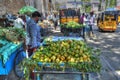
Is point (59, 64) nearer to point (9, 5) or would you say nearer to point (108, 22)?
point (9, 5)

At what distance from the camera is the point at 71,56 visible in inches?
242

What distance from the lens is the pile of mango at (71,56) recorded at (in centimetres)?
570

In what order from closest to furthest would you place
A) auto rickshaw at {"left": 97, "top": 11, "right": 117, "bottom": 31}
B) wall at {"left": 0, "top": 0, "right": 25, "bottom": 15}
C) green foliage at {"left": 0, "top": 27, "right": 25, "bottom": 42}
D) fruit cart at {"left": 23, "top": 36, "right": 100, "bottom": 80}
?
1. fruit cart at {"left": 23, "top": 36, "right": 100, "bottom": 80}
2. green foliage at {"left": 0, "top": 27, "right": 25, "bottom": 42}
3. wall at {"left": 0, "top": 0, "right": 25, "bottom": 15}
4. auto rickshaw at {"left": 97, "top": 11, "right": 117, "bottom": 31}

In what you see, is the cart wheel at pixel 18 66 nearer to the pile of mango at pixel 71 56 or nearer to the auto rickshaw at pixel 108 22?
the pile of mango at pixel 71 56

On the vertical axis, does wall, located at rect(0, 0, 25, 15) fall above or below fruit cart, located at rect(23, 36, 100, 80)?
above

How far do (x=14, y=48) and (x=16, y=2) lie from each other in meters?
21.0

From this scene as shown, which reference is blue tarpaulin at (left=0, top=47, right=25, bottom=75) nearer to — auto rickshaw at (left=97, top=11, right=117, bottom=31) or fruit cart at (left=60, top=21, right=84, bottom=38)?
fruit cart at (left=60, top=21, right=84, bottom=38)

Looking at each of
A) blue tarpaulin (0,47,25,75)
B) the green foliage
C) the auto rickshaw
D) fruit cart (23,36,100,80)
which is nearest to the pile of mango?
fruit cart (23,36,100,80)

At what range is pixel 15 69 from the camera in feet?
28.5

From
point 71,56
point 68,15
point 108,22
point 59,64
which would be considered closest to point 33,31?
point 71,56

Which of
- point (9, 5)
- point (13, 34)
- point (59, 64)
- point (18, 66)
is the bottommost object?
point (18, 66)

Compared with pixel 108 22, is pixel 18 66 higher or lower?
higher

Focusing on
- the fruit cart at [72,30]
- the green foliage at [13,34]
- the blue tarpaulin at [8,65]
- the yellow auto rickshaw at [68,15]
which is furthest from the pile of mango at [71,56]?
the yellow auto rickshaw at [68,15]

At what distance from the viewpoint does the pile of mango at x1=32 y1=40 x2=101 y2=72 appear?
18.7 ft
